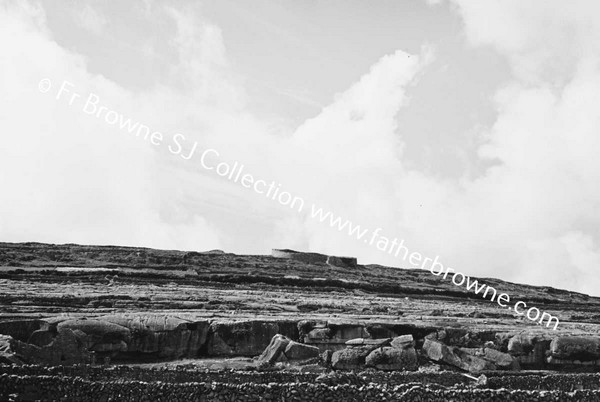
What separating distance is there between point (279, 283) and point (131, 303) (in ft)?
39.3

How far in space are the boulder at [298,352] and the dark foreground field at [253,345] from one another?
0.11 feet

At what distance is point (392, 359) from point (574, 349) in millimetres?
7024

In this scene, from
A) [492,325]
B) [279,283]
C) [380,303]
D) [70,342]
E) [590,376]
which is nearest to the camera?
[70,342]

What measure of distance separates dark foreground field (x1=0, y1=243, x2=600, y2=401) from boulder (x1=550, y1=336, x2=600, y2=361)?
4cm

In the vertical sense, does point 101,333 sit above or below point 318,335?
below

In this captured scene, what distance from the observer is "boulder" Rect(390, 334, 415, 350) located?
22172mm

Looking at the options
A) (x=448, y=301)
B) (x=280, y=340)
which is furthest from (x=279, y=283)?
(x=280, y=340)

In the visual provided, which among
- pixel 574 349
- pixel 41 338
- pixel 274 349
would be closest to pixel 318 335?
pixel 274 349

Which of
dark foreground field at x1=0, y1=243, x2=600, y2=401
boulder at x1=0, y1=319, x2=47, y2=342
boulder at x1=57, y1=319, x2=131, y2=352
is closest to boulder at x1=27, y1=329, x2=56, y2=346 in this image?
dark foreground field at x1=0, y1=243, x2=600, y2=401

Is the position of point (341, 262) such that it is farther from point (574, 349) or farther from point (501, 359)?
point (501, 359)

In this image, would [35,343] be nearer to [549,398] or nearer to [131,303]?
[131,303]

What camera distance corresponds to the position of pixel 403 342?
2244 centimetres

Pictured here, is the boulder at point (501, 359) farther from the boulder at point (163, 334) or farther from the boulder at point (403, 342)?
the boulder at point (163, 334)

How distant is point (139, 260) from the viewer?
37562mm
